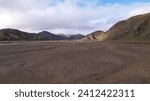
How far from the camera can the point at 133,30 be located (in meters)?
115

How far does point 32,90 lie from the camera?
10.0m

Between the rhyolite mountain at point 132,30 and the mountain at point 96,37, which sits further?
the mountain at point 96,37

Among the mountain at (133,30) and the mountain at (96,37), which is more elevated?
the mountain at (133,30)

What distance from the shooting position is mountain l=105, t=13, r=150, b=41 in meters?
104

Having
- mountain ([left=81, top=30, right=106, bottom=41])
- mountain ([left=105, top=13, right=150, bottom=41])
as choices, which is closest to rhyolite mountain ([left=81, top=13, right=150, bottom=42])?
mountain ([left=105, top=13, right=150, bottom=41])

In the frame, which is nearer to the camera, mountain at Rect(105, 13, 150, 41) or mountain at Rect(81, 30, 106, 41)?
mountain at Rect(105, 13, 150, 41)

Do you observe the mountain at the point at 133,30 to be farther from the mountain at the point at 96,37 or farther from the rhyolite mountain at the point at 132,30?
the mountain at the point at 96,37

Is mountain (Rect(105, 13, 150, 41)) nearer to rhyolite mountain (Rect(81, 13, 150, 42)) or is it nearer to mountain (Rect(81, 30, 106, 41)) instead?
rhyolite mountain (Rect(81, 13, 150, 42))

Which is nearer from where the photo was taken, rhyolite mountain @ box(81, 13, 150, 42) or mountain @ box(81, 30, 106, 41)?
rhyolite mountain @ box(81, 13, 150, 42)

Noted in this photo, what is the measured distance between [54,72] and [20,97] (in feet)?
17.8

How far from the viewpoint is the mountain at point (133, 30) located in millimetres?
104412

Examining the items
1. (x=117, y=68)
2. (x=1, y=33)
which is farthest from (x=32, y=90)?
(x=1, y=33)

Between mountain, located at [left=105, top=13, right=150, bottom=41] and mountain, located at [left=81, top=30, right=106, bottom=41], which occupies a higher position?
mountain, located at [left=105, top=13, right=150, bottom=41]

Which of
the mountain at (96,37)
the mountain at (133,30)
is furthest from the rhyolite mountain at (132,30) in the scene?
the mountain at (96,37)
